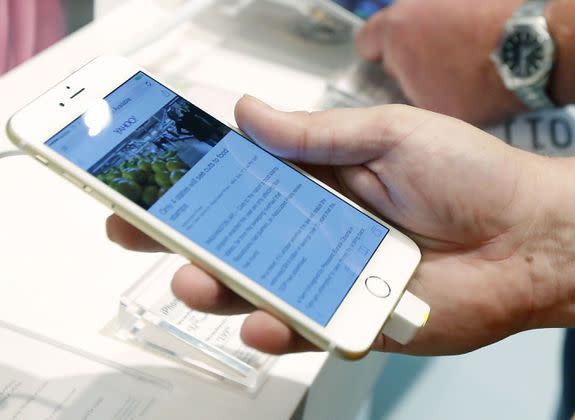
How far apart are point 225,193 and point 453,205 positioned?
16 centimetres

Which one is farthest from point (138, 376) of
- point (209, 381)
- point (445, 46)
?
point (445, 46)

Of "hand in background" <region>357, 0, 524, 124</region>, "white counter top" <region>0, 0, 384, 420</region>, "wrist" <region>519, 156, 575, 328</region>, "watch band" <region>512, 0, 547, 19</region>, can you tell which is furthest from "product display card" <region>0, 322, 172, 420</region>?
"watch band" <region>512, 0, 547, 19</region>

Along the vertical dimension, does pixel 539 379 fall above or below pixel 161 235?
below

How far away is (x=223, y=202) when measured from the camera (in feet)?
1.23

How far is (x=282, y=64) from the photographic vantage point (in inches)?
28.1

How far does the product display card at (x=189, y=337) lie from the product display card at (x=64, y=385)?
2 centimetres

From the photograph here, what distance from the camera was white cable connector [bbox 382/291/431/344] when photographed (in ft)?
1.22

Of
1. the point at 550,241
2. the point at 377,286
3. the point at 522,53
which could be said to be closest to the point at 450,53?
the point at 522,53

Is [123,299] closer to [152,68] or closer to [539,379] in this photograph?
[152,68]

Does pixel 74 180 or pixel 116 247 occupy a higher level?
pixel 74 180

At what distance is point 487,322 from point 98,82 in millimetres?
321

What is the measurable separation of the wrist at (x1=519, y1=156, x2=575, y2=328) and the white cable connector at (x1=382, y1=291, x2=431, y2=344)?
127mm

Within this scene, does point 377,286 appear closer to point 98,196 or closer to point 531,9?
point 98,196

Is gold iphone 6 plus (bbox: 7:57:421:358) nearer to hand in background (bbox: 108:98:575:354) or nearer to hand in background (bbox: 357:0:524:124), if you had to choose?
hand in background (bbox: 108:98:575:354)
